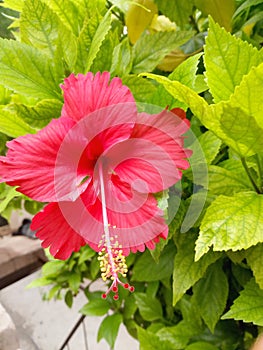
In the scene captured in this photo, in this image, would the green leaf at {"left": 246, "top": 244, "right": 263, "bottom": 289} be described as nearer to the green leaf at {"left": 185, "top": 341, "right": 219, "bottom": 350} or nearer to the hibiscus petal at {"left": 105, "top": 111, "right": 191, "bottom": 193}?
the hibiscus petal at {"left": 105, "top": 111, "right": 191, "bottom": 193}

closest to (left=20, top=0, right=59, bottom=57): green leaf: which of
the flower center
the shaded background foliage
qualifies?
the shaded background foliage

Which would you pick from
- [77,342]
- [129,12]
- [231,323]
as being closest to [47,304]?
[77,342]

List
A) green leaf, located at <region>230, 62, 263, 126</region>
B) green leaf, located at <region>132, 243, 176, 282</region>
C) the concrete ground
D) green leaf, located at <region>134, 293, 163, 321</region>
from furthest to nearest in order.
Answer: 1. the concrete ground
2. green leaf, located at <region>134, 293, 163, 321</region>
3. green leaf, located at <region>132, 243, 176, 282</region>
4. green leaf, located at <region>230, 62, 263, 126</region>

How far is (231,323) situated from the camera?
487 millimetres

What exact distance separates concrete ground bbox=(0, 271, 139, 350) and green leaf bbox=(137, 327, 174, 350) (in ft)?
1.68

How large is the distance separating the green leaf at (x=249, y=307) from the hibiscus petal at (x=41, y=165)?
15cm

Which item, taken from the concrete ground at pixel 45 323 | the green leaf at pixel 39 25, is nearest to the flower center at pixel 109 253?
the green leaf at pixel 39 25

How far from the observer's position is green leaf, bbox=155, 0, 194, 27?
0.39 meters

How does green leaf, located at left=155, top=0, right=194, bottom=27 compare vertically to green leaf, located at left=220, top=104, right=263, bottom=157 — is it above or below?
above

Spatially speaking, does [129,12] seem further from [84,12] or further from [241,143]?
[241,143]

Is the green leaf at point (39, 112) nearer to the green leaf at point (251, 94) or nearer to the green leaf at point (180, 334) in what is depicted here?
the green leaf at point (251, 94)

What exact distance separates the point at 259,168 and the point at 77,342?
2.77ft

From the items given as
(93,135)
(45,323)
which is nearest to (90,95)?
(93,135)

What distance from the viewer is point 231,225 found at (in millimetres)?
242
